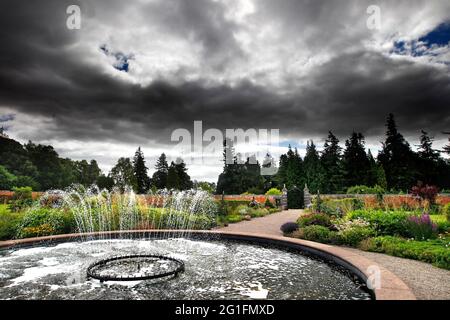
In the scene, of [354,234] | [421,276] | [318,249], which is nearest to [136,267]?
[318,249]

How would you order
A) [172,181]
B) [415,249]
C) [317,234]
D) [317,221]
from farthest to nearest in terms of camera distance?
[172,181] → [317,221] → [317,234] → [415,249]

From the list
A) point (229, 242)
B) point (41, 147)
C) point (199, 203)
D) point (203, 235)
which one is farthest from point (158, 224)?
point (41, 147)

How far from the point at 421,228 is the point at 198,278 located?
23.9 feet

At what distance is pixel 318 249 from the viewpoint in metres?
7.49

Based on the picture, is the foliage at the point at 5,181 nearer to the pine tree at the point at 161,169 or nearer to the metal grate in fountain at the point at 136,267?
the pine tree at the point at 161,169

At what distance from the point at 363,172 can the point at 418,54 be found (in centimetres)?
3685

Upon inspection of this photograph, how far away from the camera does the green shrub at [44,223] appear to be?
1058 cm

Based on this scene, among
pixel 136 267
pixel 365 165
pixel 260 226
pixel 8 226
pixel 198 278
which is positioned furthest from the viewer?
pixel 365 165

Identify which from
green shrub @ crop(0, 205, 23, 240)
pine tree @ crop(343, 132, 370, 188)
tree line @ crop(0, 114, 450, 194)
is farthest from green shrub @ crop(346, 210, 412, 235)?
pine tree @ crop(343, 132, 370, 188)

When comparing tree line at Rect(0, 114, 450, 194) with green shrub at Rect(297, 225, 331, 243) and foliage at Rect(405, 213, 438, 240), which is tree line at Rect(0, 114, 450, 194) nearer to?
green shrub at Rect(297, 225, 331, 243)

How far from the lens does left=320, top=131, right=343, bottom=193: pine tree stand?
1848 inches

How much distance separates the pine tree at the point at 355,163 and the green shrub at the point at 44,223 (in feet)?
140

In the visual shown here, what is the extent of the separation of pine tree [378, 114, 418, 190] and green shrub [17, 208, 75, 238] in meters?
44.6

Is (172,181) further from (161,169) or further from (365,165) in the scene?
(365,165)
